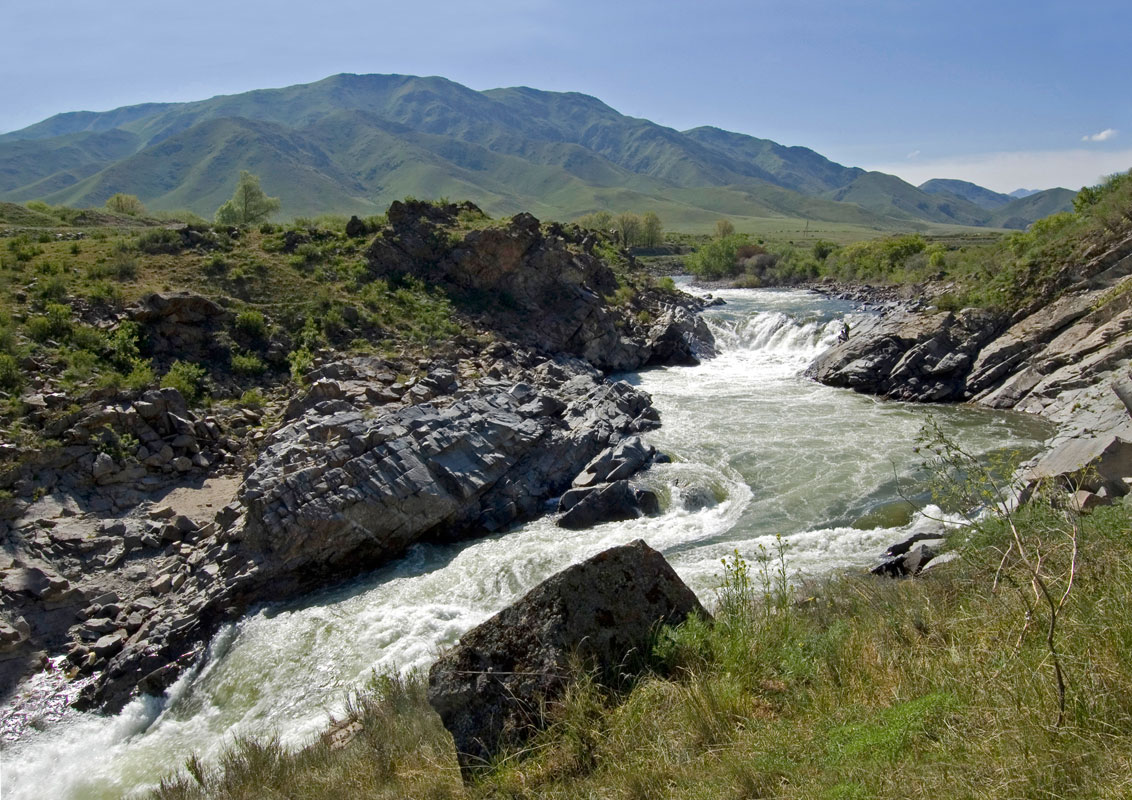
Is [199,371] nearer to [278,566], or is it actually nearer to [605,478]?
[278,566]

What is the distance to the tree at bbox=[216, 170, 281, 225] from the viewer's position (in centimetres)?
4856

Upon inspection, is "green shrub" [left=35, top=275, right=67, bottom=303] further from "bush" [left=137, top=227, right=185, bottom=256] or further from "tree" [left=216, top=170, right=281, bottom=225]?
"tree" [left=216, top=170, right=281, bottom=225]

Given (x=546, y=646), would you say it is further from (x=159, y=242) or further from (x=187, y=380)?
(x=159, y=242)

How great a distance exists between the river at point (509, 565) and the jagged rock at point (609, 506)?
1.22 ft

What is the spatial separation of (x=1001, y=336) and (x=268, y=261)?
2825 cm

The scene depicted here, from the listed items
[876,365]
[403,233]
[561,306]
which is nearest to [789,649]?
[876,365]

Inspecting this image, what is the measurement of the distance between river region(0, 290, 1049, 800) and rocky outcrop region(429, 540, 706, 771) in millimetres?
1725

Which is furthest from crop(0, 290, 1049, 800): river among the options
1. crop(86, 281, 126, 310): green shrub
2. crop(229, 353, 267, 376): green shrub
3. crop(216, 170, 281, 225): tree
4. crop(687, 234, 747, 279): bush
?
crop(687, 234, 747, 279): bush

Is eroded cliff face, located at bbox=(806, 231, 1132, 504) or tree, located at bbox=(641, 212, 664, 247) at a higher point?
tree, located at bbox=(641, 212, 664, 247)

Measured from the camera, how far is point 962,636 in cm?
502

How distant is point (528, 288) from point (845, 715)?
89.8ft

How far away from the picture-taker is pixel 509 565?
12.8 meters

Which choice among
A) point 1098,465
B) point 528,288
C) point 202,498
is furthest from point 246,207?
point 1098,465

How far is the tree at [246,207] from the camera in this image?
4856cm
